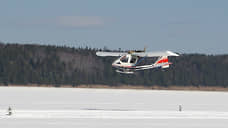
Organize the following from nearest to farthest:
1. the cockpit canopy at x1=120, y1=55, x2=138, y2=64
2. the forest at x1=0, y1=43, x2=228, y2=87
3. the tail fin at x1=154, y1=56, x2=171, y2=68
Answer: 1. the cockpit canopy at x1=120, y1=55, x2=138, y2=64
2. the tail fin at x1=154, y1=56, x2=171, y2=68
3. the forest at x1=0, y1=43, x2=228, y2=87

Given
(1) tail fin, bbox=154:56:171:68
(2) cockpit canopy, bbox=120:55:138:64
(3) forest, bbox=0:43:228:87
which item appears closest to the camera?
(2) cockpit canopy, bbox=120:55:138:64

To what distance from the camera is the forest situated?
107 m

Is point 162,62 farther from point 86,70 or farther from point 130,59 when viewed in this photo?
point 86,70

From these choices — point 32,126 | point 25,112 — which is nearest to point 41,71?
point 25,112

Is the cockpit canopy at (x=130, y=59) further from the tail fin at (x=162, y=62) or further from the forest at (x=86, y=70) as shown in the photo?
the forest at (x=86, y=70)

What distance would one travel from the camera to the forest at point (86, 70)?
107188 mm

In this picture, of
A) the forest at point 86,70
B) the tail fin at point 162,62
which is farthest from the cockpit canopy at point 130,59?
the forest at point 86,70

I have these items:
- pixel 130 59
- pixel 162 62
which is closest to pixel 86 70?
pixel 162 62

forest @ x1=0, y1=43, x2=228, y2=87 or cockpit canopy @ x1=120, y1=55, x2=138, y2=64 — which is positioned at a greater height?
cockpit canopy @ x1=120, y1=55, x2=138, y2=64

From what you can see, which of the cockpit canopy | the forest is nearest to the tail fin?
the cockpit canopy

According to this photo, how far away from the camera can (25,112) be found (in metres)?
39.0

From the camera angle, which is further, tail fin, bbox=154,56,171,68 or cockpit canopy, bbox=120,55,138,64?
tail fin, bbox=154,56,171,68

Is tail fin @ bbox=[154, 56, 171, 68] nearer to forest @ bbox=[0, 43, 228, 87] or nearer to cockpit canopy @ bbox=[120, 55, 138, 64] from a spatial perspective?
cockpit canopy @ bbox=[120, 55, 138, 64]

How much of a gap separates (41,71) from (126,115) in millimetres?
74191
